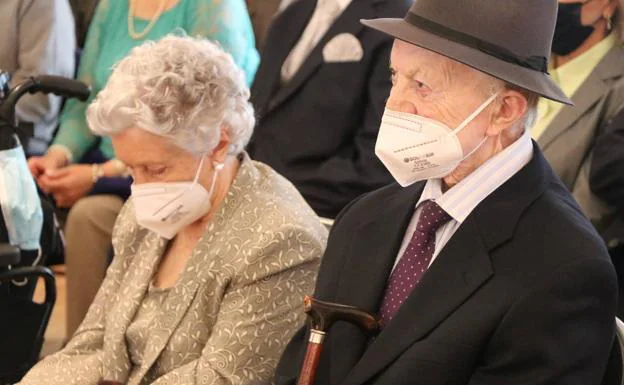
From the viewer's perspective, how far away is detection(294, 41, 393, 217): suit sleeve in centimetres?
271

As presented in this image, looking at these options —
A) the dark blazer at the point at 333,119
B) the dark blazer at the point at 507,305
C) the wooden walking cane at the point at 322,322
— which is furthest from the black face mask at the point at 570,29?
the wooden walking cane at the point at 322,322

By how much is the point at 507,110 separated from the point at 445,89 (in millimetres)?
102

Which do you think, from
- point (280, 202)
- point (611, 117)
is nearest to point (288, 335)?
point (280, 202)

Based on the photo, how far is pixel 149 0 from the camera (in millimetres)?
3307

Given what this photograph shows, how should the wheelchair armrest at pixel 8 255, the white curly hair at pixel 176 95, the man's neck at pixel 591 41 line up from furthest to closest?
the man's neck at pixel 591 41, the wheelchair armrest at pixel 8 255, the white curly hair at pixel 176 95

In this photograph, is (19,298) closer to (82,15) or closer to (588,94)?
(588,94)

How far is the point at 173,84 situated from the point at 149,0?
1458 mm

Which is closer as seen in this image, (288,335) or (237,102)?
(288,335)

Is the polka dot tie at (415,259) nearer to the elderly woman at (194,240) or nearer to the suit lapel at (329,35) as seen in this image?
the elderly woman at (194,240)

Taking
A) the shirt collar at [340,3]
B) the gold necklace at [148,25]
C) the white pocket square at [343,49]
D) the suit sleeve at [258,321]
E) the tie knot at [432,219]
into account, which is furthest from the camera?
the gold necklace at [148,25]

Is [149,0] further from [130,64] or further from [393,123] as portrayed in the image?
[393,123]

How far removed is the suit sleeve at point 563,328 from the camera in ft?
4.47

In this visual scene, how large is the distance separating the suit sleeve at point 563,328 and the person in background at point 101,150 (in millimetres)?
1926

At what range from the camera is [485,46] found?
1.49 metres
